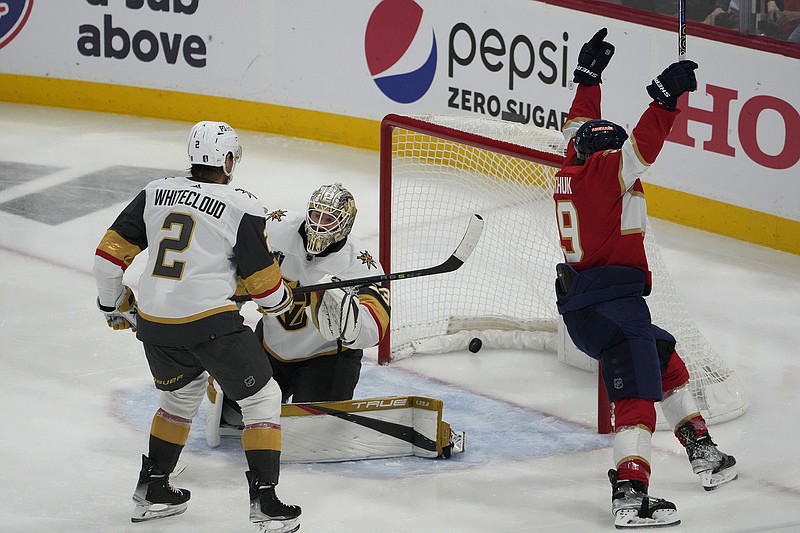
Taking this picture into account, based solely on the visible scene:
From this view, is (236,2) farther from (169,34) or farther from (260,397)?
(260,397)

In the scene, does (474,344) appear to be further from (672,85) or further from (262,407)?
(672,85)

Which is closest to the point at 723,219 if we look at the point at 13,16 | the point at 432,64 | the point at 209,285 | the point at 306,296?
the point at 432,64

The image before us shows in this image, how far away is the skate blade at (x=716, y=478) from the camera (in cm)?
423

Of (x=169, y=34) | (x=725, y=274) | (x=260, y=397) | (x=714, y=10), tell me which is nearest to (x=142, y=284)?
(x=260, y=397)

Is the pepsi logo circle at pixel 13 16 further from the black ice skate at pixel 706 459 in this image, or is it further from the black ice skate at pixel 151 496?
the black ice skate at pixel 706 459

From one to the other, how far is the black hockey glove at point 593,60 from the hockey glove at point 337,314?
106 centimetres

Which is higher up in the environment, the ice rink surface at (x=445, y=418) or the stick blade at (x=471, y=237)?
the stick blade at (x=471, y=237)

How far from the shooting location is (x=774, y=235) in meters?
6.73

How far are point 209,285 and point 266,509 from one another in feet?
2.05

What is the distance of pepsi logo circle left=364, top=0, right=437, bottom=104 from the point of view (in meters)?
7.98

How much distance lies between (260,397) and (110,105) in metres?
Answer: 5.77

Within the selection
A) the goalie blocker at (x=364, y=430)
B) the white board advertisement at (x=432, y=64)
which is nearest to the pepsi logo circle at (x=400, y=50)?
the white board advertisement at (x=432, y=64)

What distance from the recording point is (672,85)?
385cm

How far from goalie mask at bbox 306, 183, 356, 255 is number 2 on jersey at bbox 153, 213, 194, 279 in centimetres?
61
